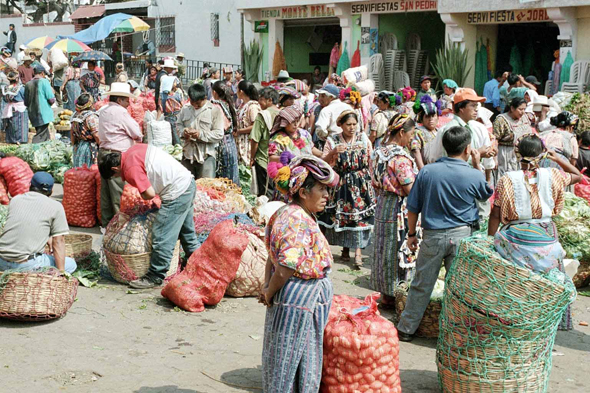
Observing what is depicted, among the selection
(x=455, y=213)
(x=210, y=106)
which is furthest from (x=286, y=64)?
(x=455, y=213)

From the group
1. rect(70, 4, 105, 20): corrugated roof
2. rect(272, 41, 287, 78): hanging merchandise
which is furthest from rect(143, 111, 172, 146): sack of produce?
rect(70, 4, 105, 20): corrugated roof

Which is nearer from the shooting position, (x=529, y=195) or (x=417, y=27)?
(x=529, y=195)

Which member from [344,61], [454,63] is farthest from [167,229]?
[344,61]

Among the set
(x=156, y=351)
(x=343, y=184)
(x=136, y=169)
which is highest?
(x=136, y=169)

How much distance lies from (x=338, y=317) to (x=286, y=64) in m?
20.3

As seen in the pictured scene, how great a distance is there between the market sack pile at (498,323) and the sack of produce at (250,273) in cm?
248

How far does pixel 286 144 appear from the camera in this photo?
784 centimetres

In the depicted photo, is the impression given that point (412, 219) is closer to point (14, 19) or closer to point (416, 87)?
point (416, 87)

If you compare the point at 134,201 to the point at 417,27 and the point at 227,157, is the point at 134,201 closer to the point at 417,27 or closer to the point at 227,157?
the point at 227,157

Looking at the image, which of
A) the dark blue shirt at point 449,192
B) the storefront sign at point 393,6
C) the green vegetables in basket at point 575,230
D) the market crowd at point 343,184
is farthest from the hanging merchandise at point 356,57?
the dark blue shirt at point 449,192

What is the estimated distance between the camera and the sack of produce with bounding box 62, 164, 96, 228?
9562 millimetres

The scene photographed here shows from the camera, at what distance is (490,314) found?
4.57 m

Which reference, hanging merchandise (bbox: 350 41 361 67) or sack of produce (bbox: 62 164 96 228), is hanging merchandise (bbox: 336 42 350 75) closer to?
hanging merchandise (bbox: 350 41 361 67)

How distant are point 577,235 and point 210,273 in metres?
3.79
